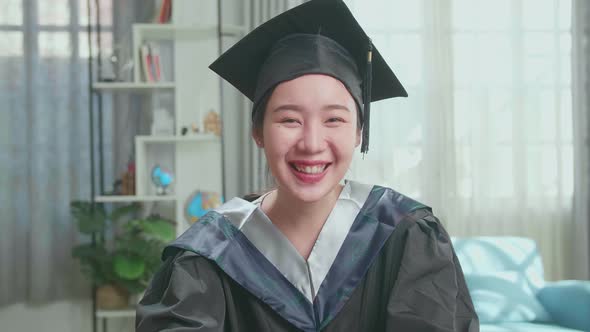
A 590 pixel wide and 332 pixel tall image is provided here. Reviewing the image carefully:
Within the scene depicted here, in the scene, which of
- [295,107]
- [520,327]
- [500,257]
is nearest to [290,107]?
[295,107]

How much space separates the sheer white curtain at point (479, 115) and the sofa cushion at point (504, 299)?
101 cm

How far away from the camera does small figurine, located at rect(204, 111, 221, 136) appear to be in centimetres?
449

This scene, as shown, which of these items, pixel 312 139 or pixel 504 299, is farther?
pixel 504 299

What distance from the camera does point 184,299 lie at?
1.50 m

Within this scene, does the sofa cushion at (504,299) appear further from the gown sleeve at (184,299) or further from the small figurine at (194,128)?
the gown sleeve at (184,299)

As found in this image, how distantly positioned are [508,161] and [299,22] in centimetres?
376

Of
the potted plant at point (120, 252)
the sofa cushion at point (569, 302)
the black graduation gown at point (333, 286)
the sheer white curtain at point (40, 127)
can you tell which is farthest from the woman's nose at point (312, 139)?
the sheer white curtain at point (40, 127)

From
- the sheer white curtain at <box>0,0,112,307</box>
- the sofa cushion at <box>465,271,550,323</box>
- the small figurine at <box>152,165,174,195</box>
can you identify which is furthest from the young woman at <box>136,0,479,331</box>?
the sheer white curtain at <box>0,0,112,307</box>

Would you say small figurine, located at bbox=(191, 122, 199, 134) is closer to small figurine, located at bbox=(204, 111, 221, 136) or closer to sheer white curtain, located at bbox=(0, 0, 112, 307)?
small figurine, located at bbox=(204, 111, 221, 136)

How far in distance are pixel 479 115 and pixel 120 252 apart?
2.45m

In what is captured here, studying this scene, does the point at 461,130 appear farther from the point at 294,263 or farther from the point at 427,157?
the point at 294,263

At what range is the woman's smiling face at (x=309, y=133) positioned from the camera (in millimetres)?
1486

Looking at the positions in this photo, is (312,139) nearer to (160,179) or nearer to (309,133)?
(309,133)

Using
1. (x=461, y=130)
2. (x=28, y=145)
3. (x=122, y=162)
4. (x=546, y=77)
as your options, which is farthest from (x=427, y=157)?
(x=28, y=145)
